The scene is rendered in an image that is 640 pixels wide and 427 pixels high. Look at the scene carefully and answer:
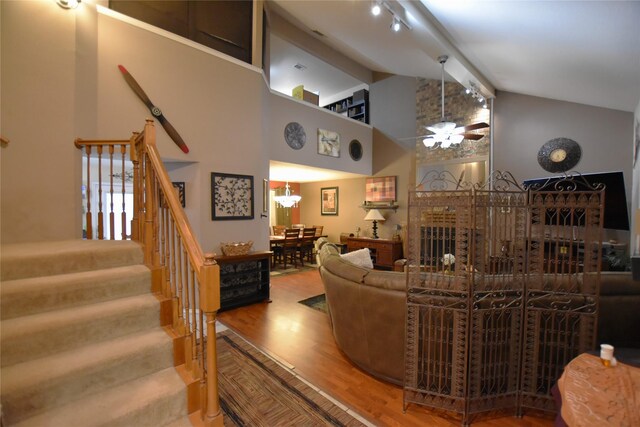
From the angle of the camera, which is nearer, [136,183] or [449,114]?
[136,183]

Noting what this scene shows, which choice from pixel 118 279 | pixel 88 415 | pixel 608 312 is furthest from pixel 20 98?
pixel 608 312

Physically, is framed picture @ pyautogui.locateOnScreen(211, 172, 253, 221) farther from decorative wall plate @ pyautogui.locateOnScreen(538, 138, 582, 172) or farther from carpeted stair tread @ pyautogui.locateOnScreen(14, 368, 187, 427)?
decorative wall plate @ pyautogui.locateOnScreen(538, 138, 582, 172)

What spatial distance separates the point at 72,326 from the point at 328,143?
5364mm

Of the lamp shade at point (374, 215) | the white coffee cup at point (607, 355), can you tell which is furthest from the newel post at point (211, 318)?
the lamp shade at point (374, 215)

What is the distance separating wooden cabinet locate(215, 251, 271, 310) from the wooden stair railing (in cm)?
170

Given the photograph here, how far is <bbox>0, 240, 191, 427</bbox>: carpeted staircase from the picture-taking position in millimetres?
1326

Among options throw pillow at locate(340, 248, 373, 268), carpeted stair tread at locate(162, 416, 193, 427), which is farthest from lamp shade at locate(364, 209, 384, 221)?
carpeted stair tread at locate(162, 416, 193, 427)

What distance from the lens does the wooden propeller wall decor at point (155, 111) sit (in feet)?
10.8

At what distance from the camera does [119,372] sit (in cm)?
153

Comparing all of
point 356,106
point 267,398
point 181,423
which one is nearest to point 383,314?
point 267,398

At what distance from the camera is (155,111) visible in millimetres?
3408

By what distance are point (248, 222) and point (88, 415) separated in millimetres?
3160

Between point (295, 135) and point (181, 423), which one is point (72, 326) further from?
point (295, 135)

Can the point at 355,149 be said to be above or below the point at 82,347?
above
